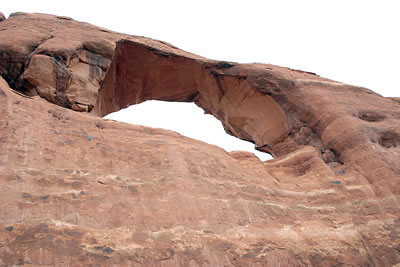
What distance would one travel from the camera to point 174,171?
619cm

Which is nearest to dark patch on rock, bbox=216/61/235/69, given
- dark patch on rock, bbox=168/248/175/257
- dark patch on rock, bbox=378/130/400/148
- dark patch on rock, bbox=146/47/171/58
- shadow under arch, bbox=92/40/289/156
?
shadow under arch, bbox=92/40/289/156

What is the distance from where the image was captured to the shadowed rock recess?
4727mm

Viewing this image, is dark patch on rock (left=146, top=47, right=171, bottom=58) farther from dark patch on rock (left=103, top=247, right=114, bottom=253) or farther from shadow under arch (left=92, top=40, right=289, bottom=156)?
dark patch on rock (left=103, top=247, right=114, bottom=253)

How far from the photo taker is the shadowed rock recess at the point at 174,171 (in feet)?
15.5

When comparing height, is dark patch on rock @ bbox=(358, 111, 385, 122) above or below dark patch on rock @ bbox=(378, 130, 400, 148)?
above

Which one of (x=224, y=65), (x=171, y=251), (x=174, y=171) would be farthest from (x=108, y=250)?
(x=224, y=65)

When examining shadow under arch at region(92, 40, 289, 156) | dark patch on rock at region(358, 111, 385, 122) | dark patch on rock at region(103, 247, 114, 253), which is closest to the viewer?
dark patch on rock at region(103, 247, 114, 253)

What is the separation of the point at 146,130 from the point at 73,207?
292 cm

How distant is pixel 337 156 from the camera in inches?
333

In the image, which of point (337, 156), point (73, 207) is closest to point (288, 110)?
point (337, 156)

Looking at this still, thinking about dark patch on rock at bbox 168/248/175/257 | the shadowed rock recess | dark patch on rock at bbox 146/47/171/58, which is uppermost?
dark patch on rock at bbox 146/47/171/58

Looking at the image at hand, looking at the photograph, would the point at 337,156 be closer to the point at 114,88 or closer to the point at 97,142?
the point at 97,142

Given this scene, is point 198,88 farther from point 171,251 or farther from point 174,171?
point 171,251

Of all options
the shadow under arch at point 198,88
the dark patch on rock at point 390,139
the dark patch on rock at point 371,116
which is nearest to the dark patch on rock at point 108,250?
the shadow under arch at point 198,88
